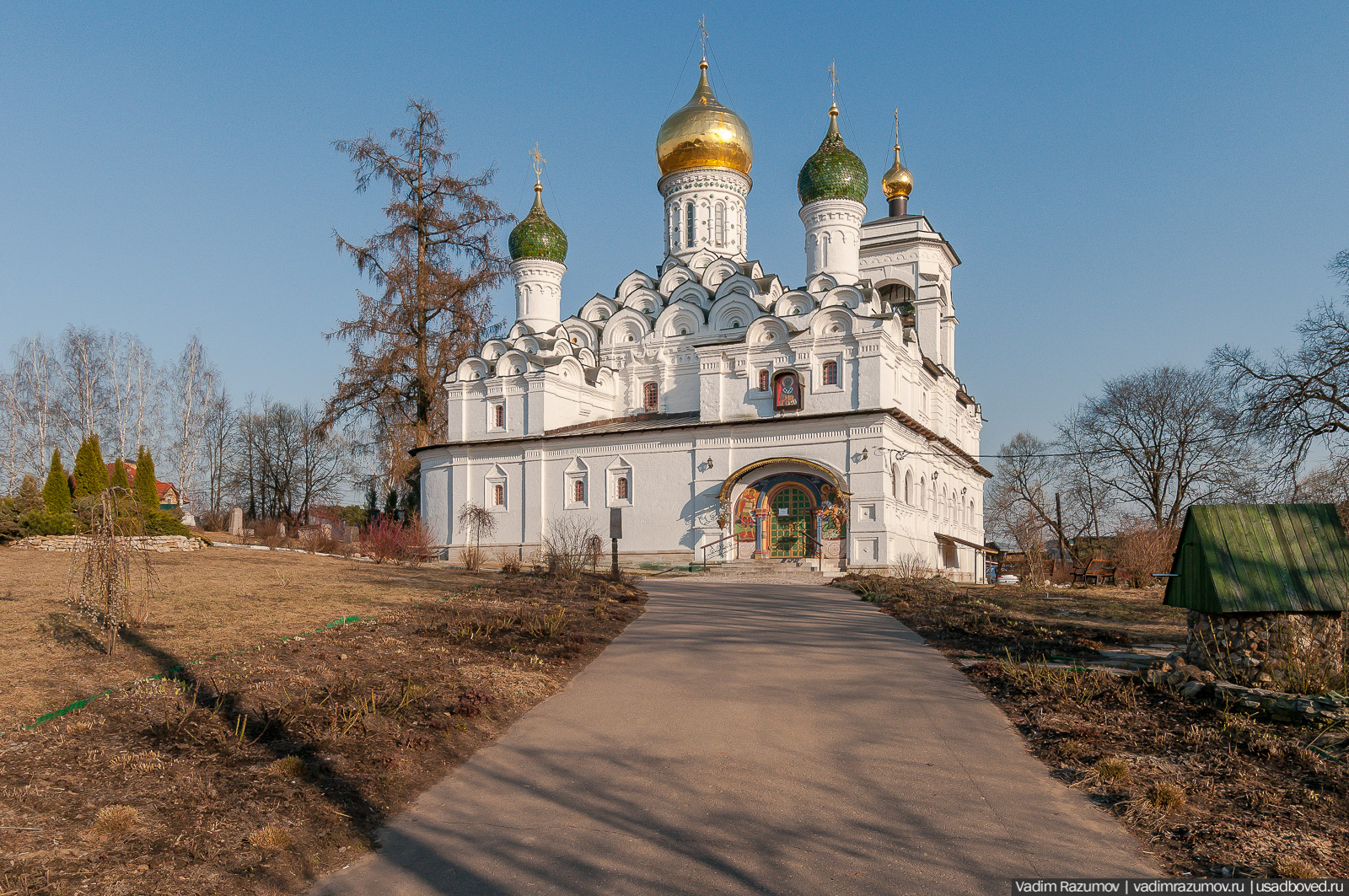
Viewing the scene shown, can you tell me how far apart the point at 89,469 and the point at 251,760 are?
23.3 m

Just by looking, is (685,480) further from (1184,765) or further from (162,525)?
(1184,765)

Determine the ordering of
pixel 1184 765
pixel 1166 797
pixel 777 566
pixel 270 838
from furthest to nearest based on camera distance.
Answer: pixel 777 566 → pixel 1184 765 → pixel 1166 797 → pixel 270 838

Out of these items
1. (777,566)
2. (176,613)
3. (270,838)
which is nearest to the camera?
(270,838)

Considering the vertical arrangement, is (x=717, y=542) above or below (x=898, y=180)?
below

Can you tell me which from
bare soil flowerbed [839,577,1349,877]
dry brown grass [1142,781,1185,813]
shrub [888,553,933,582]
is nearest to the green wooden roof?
bare soil flowerbed [839,577,1349,877]

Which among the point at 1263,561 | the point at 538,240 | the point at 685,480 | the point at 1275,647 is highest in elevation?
the point at 538,240

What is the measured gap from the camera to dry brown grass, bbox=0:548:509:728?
23.6ft

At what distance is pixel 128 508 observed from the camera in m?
9.72

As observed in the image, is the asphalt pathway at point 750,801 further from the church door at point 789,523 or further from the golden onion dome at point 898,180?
the golden onion dome at point 898,180

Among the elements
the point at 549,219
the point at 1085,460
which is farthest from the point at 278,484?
the point at 1085,460

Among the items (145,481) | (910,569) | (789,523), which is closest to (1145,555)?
(910,569)

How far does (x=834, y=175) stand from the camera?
32406 mm

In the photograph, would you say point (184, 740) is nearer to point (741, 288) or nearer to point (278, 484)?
point (741, 288)

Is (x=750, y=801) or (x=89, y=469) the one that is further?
(x=89, y=469)
